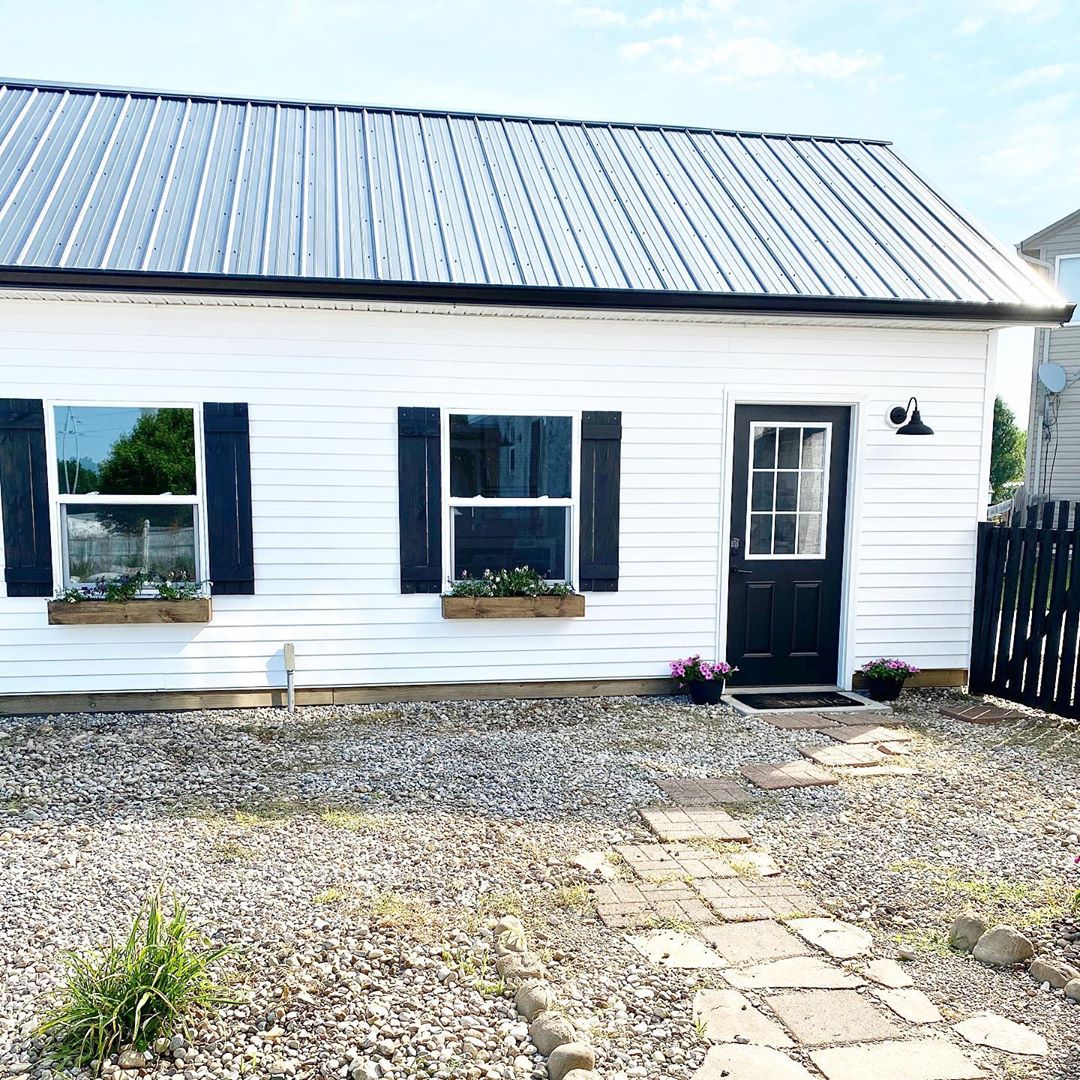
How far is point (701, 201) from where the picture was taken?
725 cm

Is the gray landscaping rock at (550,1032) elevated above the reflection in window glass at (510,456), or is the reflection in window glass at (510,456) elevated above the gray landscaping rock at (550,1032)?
the reflection in window glass at (510,456)

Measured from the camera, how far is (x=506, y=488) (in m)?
6.21

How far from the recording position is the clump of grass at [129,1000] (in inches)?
90.5

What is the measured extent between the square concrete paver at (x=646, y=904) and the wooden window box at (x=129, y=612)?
3471 millimetres

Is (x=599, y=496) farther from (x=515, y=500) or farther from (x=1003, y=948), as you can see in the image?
(x=1003, y=948)

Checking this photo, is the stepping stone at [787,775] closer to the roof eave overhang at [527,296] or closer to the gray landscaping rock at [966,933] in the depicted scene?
the gray landscaping rock at [966,933]

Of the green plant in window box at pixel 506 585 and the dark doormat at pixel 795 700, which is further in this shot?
the dark doormat at pixel 795 700

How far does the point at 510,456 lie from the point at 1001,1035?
4489mm

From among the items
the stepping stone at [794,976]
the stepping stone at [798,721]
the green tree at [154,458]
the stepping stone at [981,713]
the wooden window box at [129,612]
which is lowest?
the stepping stone at [798,721]

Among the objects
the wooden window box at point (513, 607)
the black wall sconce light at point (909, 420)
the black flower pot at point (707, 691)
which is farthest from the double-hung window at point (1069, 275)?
the wooden window box at point (513, 607)

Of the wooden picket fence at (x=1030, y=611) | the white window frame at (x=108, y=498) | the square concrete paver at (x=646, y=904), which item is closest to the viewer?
the square concrete paver at (x=646, y=904)

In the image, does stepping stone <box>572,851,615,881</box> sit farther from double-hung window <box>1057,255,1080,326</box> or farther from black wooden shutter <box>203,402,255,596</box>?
double-hung window <box>1057,255,1080,326</box>

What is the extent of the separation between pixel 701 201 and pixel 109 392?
15.8 ft

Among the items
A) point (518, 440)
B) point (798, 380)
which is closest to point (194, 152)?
point (518, 440)
